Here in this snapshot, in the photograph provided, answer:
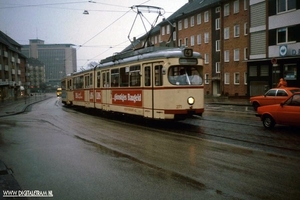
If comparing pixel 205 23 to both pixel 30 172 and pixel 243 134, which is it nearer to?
pixel 243 134

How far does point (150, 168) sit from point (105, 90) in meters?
12.6

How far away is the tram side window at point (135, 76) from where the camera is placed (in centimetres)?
1468

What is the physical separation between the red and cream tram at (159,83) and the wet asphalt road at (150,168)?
260 centimetres

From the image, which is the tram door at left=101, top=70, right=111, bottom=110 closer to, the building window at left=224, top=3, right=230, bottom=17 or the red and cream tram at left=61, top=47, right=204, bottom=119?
the red and cream tram at left=61, top=47, right=204, bottom=119

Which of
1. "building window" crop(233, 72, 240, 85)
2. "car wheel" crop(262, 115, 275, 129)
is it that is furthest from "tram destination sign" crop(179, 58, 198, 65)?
"building window" crop(233, 72, 240, 85)

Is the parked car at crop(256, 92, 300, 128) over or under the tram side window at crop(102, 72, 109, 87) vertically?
under

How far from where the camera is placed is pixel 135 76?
49.3 ft

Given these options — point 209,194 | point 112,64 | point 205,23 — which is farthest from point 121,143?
point 205,23

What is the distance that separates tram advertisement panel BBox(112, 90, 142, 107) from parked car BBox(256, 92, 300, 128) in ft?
17.5

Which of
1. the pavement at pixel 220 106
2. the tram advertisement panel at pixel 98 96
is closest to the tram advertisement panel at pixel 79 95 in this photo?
the tram advertisement panel at pixel 98 96

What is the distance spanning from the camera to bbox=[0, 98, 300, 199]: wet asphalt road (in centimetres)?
534

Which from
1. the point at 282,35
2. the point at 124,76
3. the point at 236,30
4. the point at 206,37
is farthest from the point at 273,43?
the point at 124,76

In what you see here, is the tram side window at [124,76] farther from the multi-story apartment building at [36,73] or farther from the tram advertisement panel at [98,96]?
the multi-story apartment building at [36,73]

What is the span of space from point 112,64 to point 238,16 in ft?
92.8
